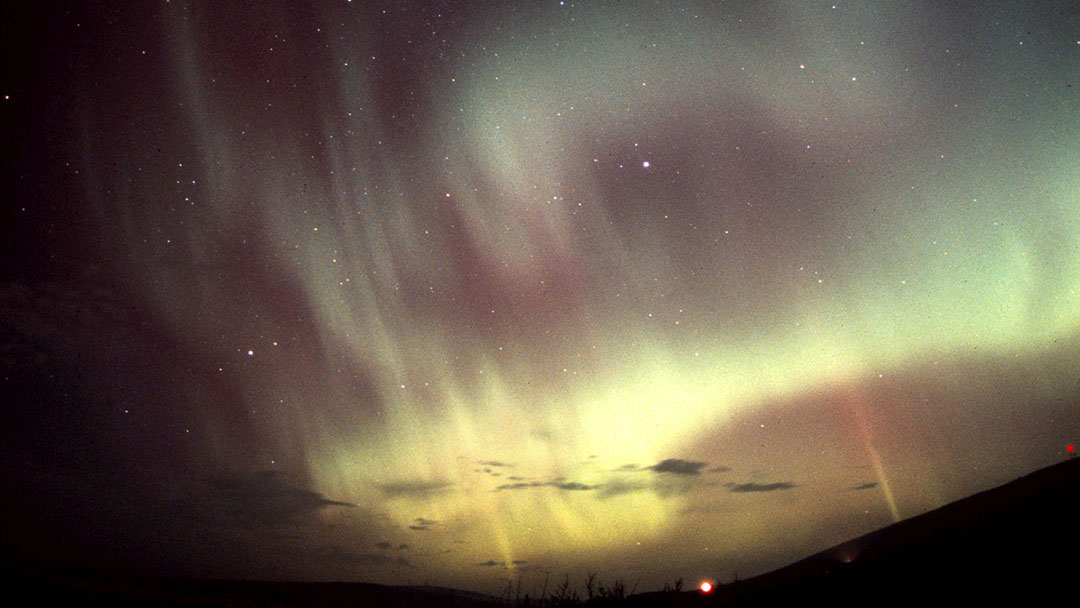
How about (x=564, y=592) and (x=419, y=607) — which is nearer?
(x=564, y=592)

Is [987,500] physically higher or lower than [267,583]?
higher

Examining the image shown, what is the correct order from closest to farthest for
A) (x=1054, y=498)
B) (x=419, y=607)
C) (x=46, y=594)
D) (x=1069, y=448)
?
(x=46, y=594), (x=1054, y=498), (x=1069, y=448), (x=419, y=607)

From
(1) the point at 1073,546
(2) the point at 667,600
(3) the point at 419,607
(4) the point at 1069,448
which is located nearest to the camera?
(1) the point at 1073,546

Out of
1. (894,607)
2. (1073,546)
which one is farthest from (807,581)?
(1073,546)

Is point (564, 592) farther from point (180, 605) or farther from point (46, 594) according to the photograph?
point (46, 594)

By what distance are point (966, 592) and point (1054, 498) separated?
3097mm

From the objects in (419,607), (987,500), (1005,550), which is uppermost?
(987,500)

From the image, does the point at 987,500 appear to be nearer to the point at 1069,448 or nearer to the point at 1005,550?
the point at 1069,448

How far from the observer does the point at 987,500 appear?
15.2m

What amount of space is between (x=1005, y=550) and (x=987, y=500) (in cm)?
1138

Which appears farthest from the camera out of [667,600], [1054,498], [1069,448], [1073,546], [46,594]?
[1069,448]

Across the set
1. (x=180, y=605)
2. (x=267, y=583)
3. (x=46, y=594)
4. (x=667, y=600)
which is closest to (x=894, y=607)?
(x=667, y=600)

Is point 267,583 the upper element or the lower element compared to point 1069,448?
lower

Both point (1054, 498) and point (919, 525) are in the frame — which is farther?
point (919, 525)
